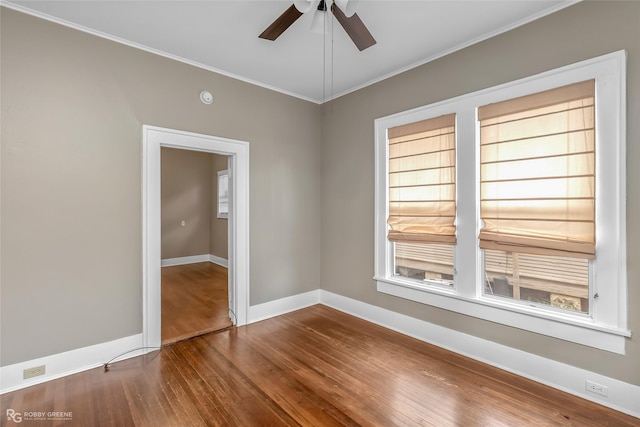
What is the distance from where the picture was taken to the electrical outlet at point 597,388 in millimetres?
2062

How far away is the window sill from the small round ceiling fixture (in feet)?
9.64

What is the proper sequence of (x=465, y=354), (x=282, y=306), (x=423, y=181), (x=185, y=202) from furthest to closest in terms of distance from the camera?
1. (x=185, y=202)
2. (x=282, y=306)
3. (x=423, y=181)
4. (x=465, y=354)

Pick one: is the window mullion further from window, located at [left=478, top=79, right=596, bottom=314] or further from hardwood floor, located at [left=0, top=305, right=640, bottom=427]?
hardwood floor, located at [left=0, top=305, right=640, bottom=427]

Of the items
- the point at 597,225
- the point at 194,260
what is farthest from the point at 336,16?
the point at 194,260

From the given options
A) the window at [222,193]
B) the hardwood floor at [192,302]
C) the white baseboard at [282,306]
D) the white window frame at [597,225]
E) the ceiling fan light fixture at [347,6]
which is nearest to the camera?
the ceiling fan light fixture at [347,6]

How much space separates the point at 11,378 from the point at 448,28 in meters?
4.53

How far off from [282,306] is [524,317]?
269 centimetres

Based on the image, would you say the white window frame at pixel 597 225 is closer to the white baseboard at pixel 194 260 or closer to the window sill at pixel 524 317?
the window sill at pixel 524 317

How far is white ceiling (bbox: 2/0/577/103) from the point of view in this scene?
2246 millimetres

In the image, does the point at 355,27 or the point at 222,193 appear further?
the point at 222,193

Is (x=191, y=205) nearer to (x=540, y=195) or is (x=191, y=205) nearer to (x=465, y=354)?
(x=465, y=354)

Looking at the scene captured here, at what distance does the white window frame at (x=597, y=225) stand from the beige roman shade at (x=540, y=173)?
0.06 m

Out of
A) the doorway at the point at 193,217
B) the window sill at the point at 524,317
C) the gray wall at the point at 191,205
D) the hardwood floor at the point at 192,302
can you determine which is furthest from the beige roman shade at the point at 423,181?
the gray wall at the point at 191,205

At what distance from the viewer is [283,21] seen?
2010 millimetres
